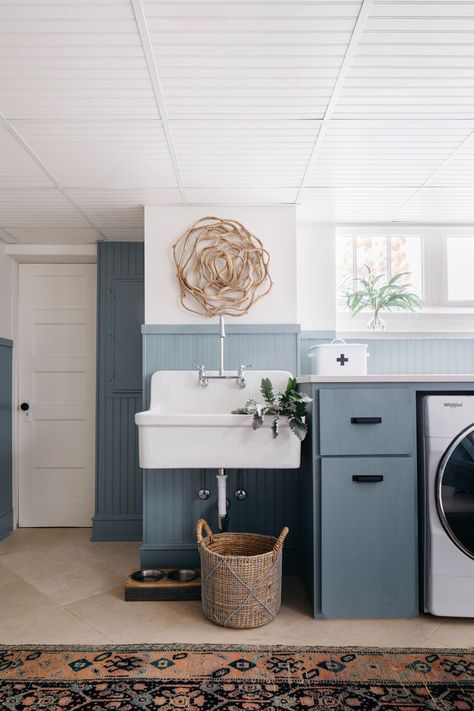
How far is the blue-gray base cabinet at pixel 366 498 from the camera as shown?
7.13ft

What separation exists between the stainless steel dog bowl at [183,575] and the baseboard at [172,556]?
0.44 ft

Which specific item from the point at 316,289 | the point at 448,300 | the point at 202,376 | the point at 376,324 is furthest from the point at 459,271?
the point at 202,376

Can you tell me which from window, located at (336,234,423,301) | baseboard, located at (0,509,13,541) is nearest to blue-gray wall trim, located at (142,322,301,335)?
window, located at (336,234,423,301)

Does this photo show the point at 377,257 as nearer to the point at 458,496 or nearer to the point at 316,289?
the point at 316,289

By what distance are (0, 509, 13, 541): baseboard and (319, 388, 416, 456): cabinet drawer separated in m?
2.37

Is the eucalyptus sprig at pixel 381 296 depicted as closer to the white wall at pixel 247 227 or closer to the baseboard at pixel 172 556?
the white wall at pixel 247 227

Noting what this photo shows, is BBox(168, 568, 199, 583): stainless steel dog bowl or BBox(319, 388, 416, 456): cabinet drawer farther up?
BBox(319, 388, 416, 456): cabinet drawer

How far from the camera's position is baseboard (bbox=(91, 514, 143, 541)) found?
11.3 ft

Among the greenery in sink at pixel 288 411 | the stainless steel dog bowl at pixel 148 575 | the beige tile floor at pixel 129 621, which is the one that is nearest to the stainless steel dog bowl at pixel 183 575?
the stainless steel dog bowl at pixel 148 575

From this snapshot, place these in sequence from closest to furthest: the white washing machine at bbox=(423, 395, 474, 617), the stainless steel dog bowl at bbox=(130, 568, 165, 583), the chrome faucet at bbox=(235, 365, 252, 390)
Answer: the white washing machine at bbox=(423, 395, 474, 617) < the stainless steel dog bowl at bbox=(130, 568, 165, 583) < the chrome faucet at bbox=(235, 365, 252, 390)

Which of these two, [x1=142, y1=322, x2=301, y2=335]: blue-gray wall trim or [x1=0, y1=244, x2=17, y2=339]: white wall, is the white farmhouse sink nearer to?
[x1=142, y1=322, x2=301, y2=335]: blue-gray wall trim

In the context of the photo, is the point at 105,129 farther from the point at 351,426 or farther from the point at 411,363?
the point at 411,363

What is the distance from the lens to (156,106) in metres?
1.92

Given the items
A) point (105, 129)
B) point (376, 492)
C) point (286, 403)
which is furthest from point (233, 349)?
point (105, 129)
